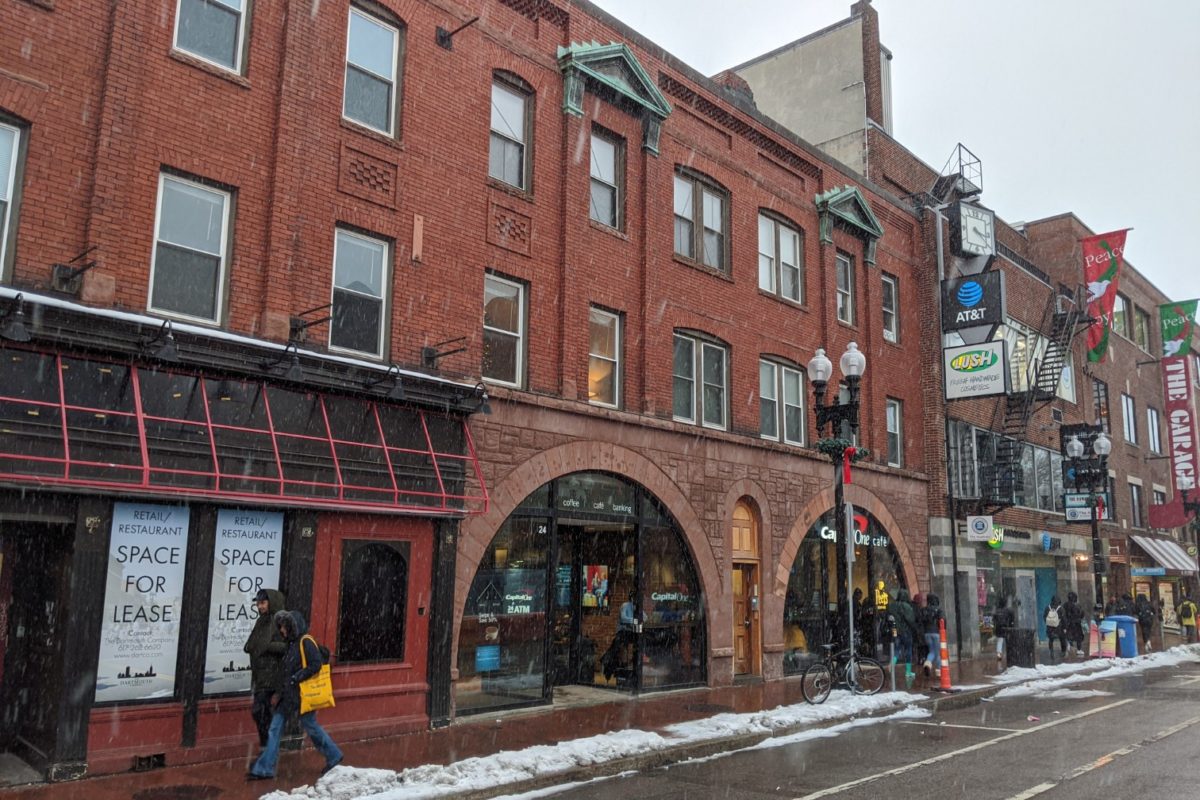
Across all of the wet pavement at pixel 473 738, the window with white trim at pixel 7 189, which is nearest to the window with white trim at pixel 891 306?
the wet pavement at pixel 473 738

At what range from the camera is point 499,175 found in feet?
50.7

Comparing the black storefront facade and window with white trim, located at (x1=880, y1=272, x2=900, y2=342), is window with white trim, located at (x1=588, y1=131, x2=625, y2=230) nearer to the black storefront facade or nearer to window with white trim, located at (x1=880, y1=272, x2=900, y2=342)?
the black storefront facade

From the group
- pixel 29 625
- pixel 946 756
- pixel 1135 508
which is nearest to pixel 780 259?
pixel 946 756

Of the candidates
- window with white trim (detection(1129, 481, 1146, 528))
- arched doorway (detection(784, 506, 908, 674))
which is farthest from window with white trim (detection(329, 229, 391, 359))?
window with white trim (detection(1129, 481, 1146, 528))

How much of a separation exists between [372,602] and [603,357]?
6.42 m

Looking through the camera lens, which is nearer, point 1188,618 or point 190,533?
point 190,533

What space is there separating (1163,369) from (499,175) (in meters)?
39.0

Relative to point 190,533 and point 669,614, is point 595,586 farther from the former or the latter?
point 190,533

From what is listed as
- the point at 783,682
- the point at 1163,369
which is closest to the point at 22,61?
the point at 783,682

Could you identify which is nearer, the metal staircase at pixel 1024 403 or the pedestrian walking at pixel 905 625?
the pedestrian walking at pixel 905 625

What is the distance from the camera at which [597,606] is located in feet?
57.0

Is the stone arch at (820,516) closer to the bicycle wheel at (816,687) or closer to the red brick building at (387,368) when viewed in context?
the red brick building at (387,368)

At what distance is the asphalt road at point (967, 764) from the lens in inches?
357

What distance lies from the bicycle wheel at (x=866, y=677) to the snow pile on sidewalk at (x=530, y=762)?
163cm
